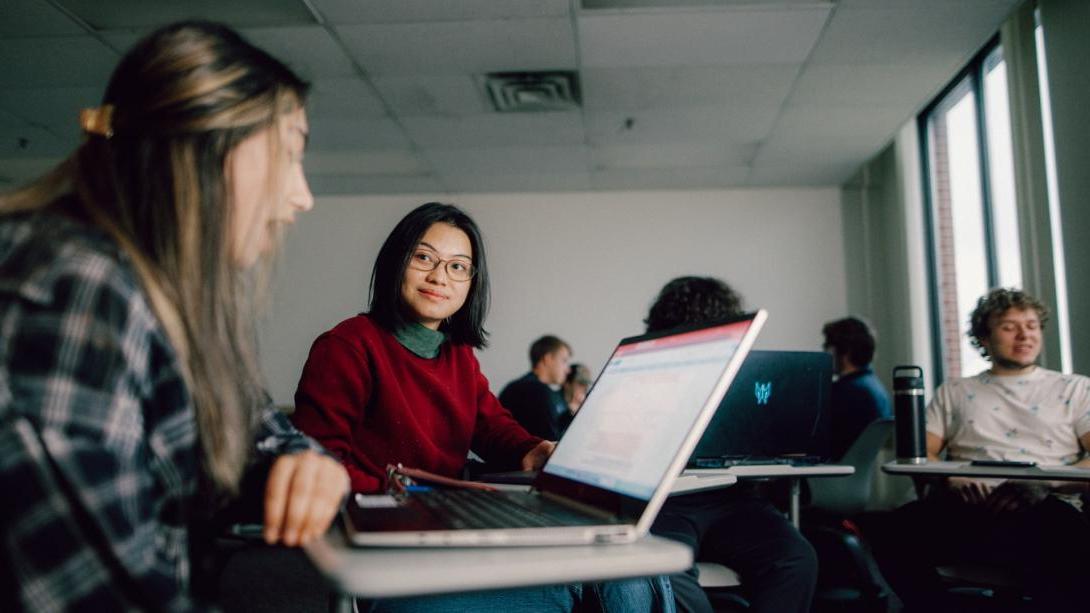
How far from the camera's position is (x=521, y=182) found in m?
6.20

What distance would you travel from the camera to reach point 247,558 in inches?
166

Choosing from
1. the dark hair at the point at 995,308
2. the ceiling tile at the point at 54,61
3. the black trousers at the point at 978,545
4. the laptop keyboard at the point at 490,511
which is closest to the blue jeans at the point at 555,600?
the laptop keyboard at the point at 490,511

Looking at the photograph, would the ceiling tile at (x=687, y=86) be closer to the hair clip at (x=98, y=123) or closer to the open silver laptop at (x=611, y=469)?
the open silver laptop at (x=611, y=469)

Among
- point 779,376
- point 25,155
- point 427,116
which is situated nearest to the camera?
point 779,376

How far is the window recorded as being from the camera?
4.09 metres

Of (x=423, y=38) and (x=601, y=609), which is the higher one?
(x=423, y=38)

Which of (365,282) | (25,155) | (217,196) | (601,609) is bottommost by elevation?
(601,609)

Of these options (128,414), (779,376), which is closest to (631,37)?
(779,376)

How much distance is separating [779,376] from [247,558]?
3275 millimetres

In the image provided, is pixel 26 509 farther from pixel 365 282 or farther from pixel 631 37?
pixel 365 282

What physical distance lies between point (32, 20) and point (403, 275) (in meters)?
3.06

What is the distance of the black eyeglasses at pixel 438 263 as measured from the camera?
1593 mm

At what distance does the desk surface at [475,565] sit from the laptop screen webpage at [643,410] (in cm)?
11

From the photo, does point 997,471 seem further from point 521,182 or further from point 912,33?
point 521,182
